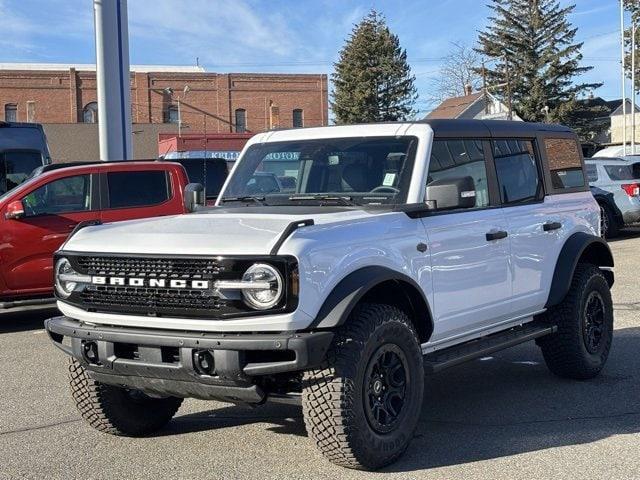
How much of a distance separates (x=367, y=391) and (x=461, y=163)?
2.02 m

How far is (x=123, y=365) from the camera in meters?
4.24

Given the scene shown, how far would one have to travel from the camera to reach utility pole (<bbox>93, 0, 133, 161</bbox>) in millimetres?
14766

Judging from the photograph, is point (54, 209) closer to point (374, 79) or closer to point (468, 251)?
point (468, 251)

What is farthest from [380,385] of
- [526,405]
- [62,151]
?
[62,151]

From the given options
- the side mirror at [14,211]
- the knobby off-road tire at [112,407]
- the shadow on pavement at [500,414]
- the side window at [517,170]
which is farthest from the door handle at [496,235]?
the side mirror at [14,211]

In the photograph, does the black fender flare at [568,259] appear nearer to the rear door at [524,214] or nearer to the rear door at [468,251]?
the rear door at [524,214]

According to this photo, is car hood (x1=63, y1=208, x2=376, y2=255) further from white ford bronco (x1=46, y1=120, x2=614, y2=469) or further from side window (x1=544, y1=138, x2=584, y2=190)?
side window (x1=544, y1=138, x2=584, y2=190)

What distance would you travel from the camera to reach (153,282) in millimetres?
4180

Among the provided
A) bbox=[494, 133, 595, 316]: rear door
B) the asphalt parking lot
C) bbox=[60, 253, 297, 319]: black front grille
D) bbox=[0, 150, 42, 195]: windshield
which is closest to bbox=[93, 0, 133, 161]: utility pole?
bbox=[0, 150, 42, 195]: windshield

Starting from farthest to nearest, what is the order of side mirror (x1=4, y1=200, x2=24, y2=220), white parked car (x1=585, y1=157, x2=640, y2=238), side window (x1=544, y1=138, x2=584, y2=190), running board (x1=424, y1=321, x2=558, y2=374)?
white parked car (x1=585, y1=157, x2=640, y2=238)
side mirror (x1=4, y1=200, x2=24, y2=220)
side window (x1=544, y1=138, x2=584, y2=190)
running board (x1=424, y1=321, x2=558, y2=374)

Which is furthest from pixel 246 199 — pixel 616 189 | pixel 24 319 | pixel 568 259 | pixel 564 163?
pixel 616 189

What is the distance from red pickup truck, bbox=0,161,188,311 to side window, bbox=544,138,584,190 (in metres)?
5.39

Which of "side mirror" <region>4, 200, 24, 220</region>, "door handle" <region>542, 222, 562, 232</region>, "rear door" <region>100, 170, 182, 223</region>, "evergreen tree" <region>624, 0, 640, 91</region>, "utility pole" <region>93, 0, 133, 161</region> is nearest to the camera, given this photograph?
"door handle" <region>542, 222, 562, 232</region>

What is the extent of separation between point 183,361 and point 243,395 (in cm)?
36
